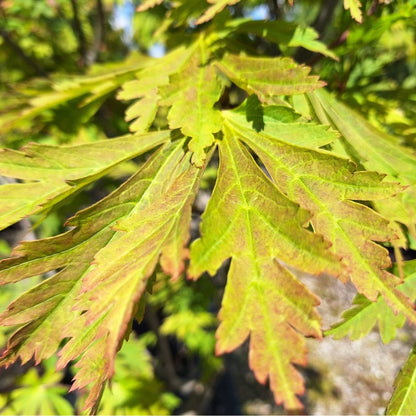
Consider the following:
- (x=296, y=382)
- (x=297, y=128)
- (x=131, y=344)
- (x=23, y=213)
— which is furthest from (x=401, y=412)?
(x=131, y=344)

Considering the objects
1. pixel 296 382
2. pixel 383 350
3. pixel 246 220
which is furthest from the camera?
pixel 383 350

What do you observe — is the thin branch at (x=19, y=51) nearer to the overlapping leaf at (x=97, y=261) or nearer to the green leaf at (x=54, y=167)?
the green leaf at (x=54, y=167)

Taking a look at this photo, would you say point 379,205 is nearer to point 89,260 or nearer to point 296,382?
point 296,382

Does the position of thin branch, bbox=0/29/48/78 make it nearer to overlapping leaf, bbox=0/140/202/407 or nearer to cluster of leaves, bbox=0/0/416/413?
cluster of leaves, bbox=0/0/416/413

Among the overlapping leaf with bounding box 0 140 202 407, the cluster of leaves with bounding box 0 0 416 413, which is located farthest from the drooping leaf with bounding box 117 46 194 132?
the overlapping leaf with bounding box 0 140 202 407

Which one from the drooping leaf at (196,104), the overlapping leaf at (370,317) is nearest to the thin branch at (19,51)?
the drooping leaf at (196,104)

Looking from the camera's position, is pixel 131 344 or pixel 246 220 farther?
pixel 131 344

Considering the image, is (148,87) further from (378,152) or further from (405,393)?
(405,393)

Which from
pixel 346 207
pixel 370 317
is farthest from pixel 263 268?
pixel 370 317
